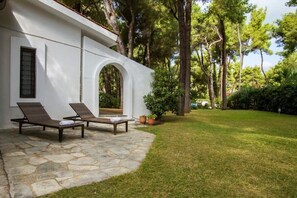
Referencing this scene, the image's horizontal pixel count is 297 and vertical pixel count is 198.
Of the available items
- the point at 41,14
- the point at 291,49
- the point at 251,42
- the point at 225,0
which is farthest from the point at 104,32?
the point at 251,42

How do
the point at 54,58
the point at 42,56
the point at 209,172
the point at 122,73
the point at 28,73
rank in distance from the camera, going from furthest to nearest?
1. the point at 122,73
2. the point at 54,58
3. the point at 42,56
4. the point at 28,73
5. the point at 209,172

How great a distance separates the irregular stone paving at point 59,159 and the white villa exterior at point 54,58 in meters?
1.66

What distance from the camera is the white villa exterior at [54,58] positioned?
8344 millimetres

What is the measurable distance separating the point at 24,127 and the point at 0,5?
4.11m

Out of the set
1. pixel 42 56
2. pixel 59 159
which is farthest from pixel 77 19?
pixel 59 159

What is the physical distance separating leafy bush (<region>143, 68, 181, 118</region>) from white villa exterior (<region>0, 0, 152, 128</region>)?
950mm

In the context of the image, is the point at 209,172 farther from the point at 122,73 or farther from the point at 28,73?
the point at 122,73

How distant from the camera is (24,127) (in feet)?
28.7

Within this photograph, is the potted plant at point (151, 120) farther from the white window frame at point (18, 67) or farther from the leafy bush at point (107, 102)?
the leafy bush at point (107, 102)

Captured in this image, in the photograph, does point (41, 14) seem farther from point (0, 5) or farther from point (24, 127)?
point (24, 127)

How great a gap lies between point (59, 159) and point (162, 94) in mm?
7317

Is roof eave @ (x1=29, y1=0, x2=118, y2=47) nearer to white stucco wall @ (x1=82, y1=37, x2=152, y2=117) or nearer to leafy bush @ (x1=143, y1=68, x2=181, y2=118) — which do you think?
white stucco wall @ (x1=82, y1=37, x2=152, y2=117)

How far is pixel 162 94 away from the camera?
465 inches

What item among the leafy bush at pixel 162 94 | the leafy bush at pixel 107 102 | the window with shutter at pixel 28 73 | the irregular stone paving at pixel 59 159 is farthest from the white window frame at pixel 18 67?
the leafy bush at pixel 107 102
